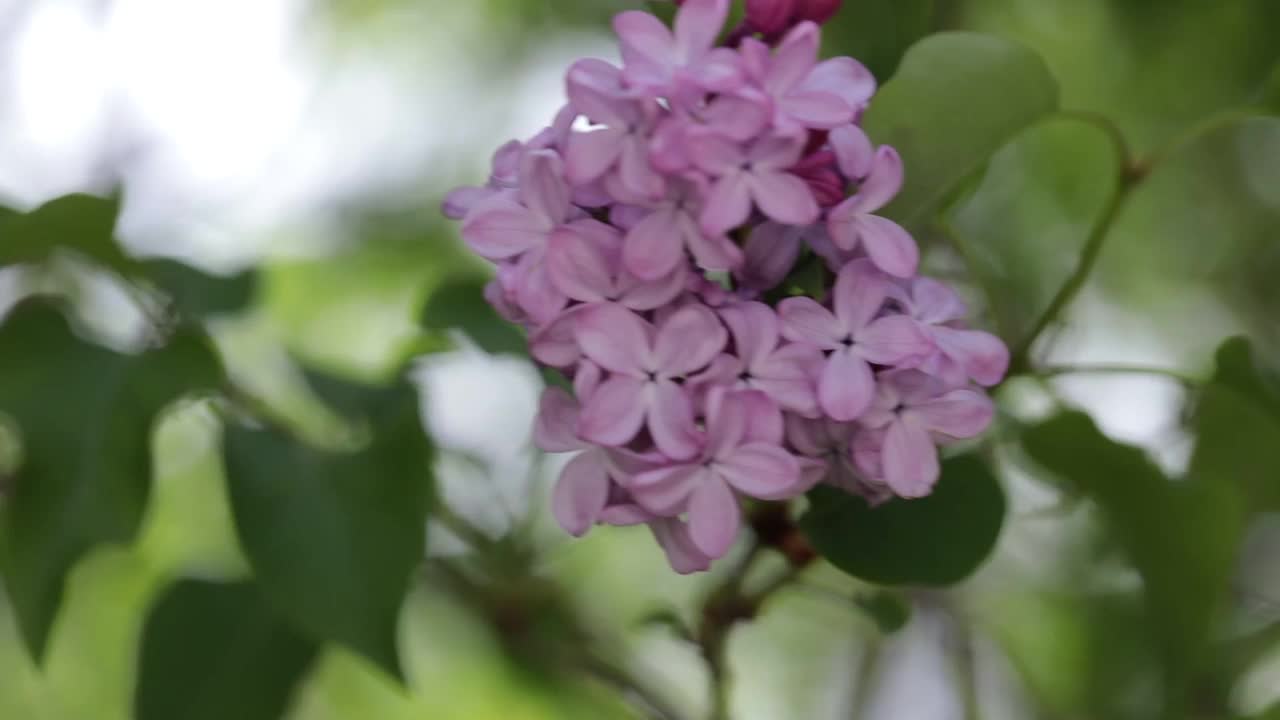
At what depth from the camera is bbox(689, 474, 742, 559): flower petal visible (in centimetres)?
40

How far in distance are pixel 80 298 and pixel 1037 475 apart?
965 mm

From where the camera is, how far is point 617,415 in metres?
0.39

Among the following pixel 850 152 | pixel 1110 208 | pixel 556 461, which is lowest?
pixel 556 461

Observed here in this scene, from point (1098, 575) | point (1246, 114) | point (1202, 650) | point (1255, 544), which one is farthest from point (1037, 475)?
point (1255, 544)

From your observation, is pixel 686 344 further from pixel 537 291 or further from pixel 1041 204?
pixel 1041 204

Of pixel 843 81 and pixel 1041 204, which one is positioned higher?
pixel 843 81

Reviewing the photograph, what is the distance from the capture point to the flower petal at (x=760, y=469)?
15.4 inches

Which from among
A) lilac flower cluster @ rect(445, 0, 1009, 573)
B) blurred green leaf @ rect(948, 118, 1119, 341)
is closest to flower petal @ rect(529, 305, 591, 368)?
lilac flower cluster @ rect(445, 0, 1009, 573)

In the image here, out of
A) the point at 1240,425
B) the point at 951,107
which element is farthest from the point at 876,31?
the point at 1240,425

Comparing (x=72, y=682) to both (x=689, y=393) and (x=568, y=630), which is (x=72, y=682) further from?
(x=689, y=393)

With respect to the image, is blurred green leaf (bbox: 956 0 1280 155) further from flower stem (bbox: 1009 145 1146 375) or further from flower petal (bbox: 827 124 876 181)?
flower petal (bbox: 827 124 876 181)

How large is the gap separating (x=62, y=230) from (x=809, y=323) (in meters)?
0.41

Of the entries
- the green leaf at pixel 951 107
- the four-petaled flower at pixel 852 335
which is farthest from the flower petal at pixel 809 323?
the green leaf at pixel 951 107

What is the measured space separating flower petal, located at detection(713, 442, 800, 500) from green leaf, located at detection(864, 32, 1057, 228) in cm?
14
